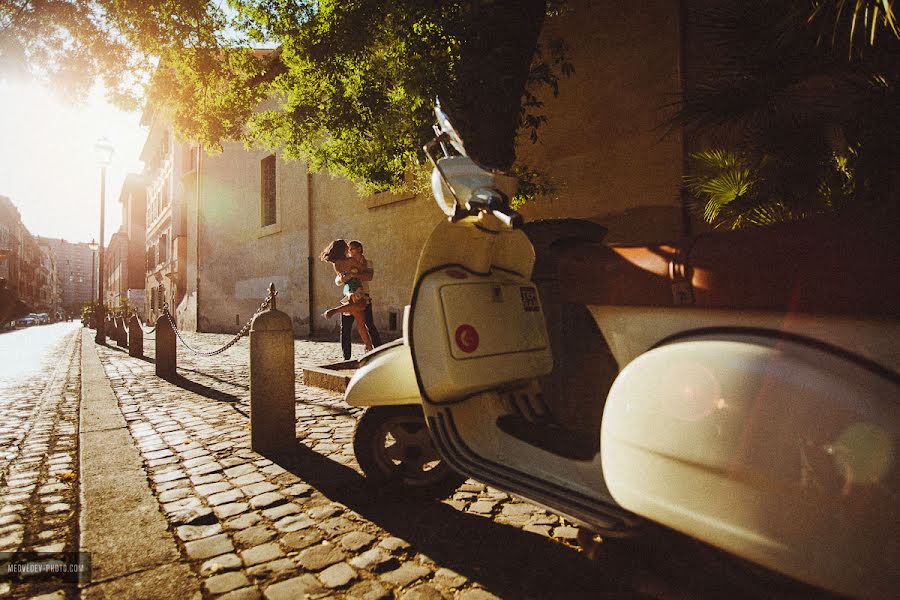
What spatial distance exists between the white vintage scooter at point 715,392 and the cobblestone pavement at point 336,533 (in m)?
0.41

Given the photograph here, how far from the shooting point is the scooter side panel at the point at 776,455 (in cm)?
100

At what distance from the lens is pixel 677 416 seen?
4.12 feet

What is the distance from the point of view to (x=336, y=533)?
7.41 feet

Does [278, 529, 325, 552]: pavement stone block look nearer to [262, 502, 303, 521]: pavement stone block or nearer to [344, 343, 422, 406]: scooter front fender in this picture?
[262, 502, 303, 521]: pavement stone block

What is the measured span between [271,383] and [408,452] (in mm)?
1348

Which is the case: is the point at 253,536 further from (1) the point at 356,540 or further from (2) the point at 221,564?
(1) the point at 356,540

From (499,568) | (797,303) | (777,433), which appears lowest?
(499,568)

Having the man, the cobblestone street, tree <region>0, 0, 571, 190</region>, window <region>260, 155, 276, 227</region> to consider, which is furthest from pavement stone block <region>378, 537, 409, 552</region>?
window <region>260, 155, 276, 227</region>

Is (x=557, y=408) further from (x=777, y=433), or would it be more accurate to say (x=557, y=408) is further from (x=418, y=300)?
(x=777, y=433)

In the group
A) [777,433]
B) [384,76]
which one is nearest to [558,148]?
[384,76]

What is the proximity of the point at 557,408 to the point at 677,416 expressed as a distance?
1.27m

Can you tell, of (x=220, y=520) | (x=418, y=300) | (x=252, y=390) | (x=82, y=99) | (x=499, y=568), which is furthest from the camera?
(x=82, y=99)

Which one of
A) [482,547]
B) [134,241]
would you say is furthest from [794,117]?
[134,241]

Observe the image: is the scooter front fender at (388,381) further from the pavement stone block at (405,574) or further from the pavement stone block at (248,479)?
the pavement stone block at (248,479)
